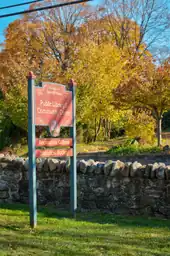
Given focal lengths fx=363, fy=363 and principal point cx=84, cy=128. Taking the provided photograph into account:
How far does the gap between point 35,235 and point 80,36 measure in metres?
25.7

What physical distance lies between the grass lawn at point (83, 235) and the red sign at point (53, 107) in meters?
1.58

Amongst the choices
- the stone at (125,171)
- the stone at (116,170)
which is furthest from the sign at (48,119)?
the stone at (125,171)

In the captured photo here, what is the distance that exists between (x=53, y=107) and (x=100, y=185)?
186 cm

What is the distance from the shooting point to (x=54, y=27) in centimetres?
3034

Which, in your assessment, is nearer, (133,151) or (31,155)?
(31,155)

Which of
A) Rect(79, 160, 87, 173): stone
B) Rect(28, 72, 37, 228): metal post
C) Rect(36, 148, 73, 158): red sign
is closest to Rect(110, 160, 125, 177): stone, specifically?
Rect(79, 160, 87, 173): stone

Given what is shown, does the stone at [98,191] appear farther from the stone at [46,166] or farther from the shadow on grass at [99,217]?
the stone at [46,166]

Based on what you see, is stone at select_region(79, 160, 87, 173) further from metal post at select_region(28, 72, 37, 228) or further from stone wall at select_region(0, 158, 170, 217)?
metal post at select_region(28, 72, 37, 228)

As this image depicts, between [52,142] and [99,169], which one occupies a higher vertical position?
[52,142]

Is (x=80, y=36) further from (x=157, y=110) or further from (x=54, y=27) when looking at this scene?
(x=157, y=110)

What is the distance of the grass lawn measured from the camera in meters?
4.38

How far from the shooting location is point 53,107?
6.30m

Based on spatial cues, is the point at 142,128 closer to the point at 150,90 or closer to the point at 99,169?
the point at 150,90

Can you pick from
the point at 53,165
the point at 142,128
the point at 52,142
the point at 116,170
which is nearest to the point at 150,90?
the point at 142,128
